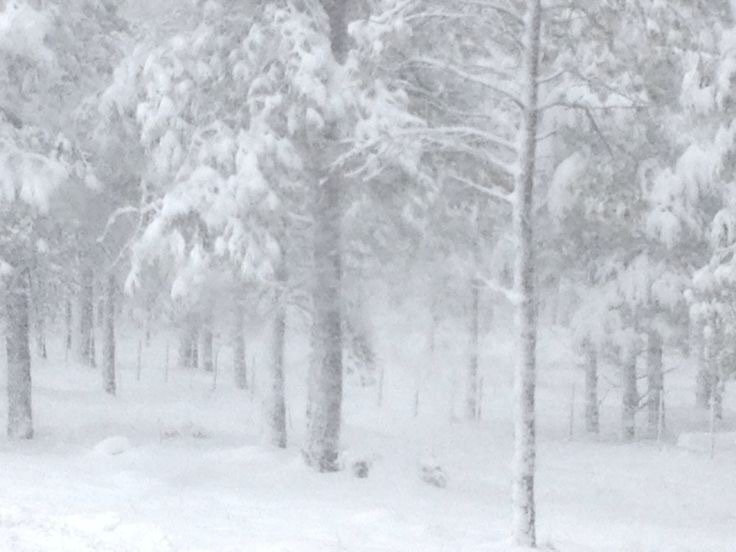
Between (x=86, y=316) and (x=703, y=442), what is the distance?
66.2 feet

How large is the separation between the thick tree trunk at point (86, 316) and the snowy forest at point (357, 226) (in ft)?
17.9

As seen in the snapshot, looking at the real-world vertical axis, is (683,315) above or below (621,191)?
below

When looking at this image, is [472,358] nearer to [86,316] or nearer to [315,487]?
[86,316]

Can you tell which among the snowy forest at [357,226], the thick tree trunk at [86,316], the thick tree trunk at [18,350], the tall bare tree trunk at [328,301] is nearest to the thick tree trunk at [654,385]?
the snowy forest at [357,226]

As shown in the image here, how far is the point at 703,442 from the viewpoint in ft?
82.0

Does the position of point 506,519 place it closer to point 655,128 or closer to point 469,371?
point 655,128

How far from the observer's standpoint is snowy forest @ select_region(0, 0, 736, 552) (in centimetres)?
1110

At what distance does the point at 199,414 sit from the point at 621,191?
17739 millimetres

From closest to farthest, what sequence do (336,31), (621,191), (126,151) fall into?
(621,191) → (336,31) → (126,151)

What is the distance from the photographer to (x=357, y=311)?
16891 millimetres

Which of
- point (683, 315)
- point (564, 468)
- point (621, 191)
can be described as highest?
point (621, 191)

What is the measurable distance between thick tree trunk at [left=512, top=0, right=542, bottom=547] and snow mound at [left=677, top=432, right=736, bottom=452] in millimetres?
14530

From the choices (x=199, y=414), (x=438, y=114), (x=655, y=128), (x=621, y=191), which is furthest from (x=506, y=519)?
(x=199, y=414)

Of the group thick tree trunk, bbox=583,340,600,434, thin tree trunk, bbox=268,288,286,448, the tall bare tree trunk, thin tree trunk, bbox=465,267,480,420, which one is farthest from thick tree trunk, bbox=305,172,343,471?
thin tree trunk, bbox=465,267,480,420
